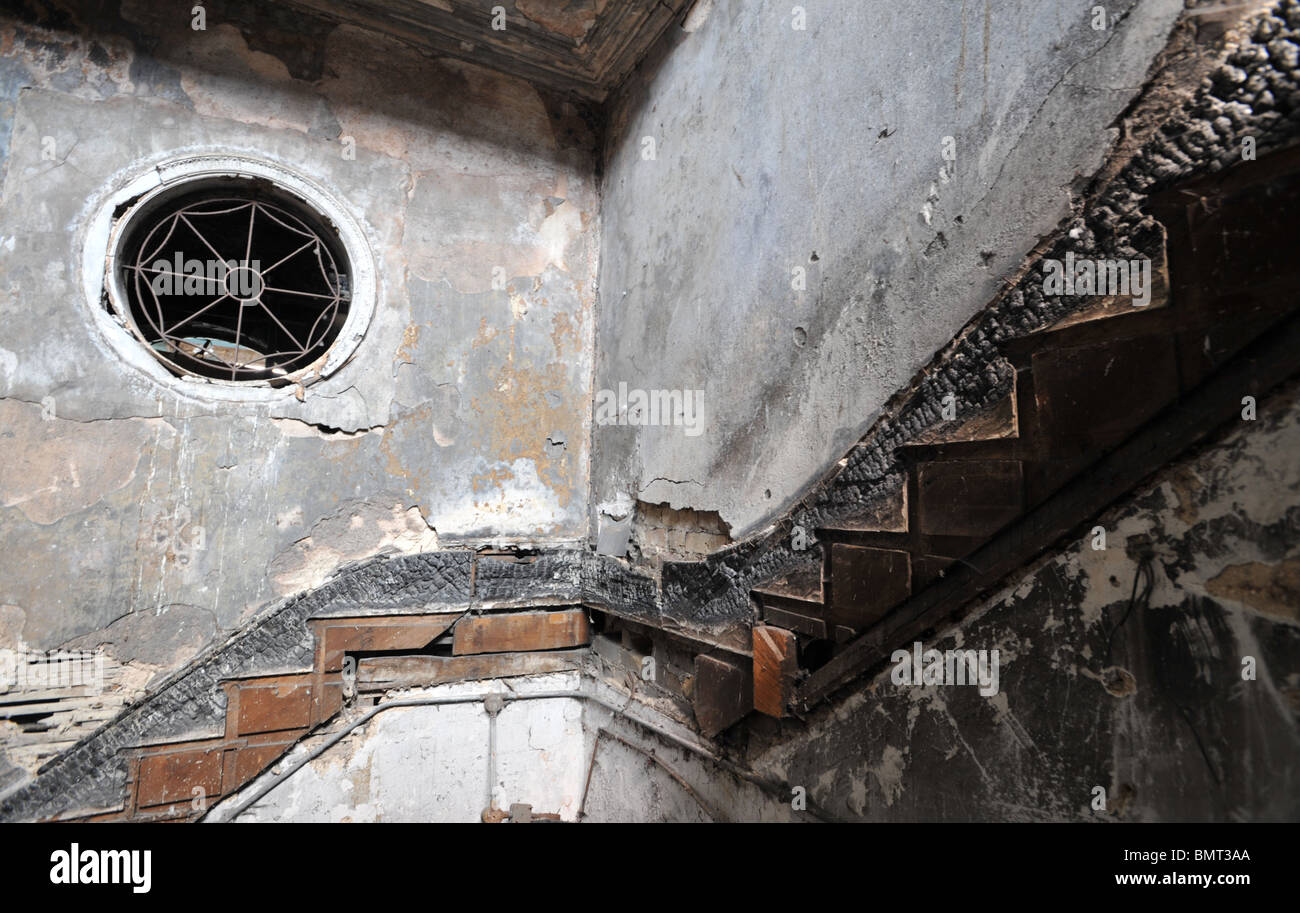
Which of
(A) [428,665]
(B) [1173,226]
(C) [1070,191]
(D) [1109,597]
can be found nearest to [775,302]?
(C) [1070,191]

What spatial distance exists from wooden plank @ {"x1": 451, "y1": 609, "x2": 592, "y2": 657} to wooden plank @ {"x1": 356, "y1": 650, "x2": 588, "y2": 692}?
0.05 metres

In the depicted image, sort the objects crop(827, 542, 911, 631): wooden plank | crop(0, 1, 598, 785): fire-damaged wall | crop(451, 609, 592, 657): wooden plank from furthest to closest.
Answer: crop(451, 609, 592, 657): wooden plank
crop(0, 1, 598, 785): fire-damaged wall
crop(827, 542, 911, 631): wooden plank

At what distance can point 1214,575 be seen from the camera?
1266 millimetres

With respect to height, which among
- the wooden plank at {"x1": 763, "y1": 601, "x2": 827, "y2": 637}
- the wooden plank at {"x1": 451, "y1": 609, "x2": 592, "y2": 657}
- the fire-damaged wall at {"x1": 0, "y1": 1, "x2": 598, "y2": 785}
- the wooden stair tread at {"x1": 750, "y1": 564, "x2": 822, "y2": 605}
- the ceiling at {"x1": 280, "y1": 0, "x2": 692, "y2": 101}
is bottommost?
the wooden plank at {"x1": 451, "y1": 609, "x2": 592, "y2": 657}

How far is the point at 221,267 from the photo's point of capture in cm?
361

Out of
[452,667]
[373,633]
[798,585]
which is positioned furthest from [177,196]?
[798,585]

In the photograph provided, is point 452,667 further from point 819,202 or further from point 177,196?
point 819,202

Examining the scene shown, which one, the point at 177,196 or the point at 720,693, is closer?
the point at 720,693

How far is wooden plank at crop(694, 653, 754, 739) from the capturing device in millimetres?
2555

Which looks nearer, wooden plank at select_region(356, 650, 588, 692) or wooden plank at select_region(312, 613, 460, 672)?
wooden plank at select_region(312, 613, 460, 672)

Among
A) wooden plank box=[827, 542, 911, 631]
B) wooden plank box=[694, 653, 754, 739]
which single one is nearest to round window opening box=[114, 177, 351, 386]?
wooden plank box=[694, 653, 754, 739]

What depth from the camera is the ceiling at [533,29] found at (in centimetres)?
364

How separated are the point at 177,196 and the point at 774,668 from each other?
370 centimetres

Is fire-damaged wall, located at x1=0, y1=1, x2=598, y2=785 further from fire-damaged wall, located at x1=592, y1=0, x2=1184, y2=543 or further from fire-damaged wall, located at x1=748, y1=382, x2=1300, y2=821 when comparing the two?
fire-damaged wall, located at x1=748, y1=382, x2=1300, y2=821
